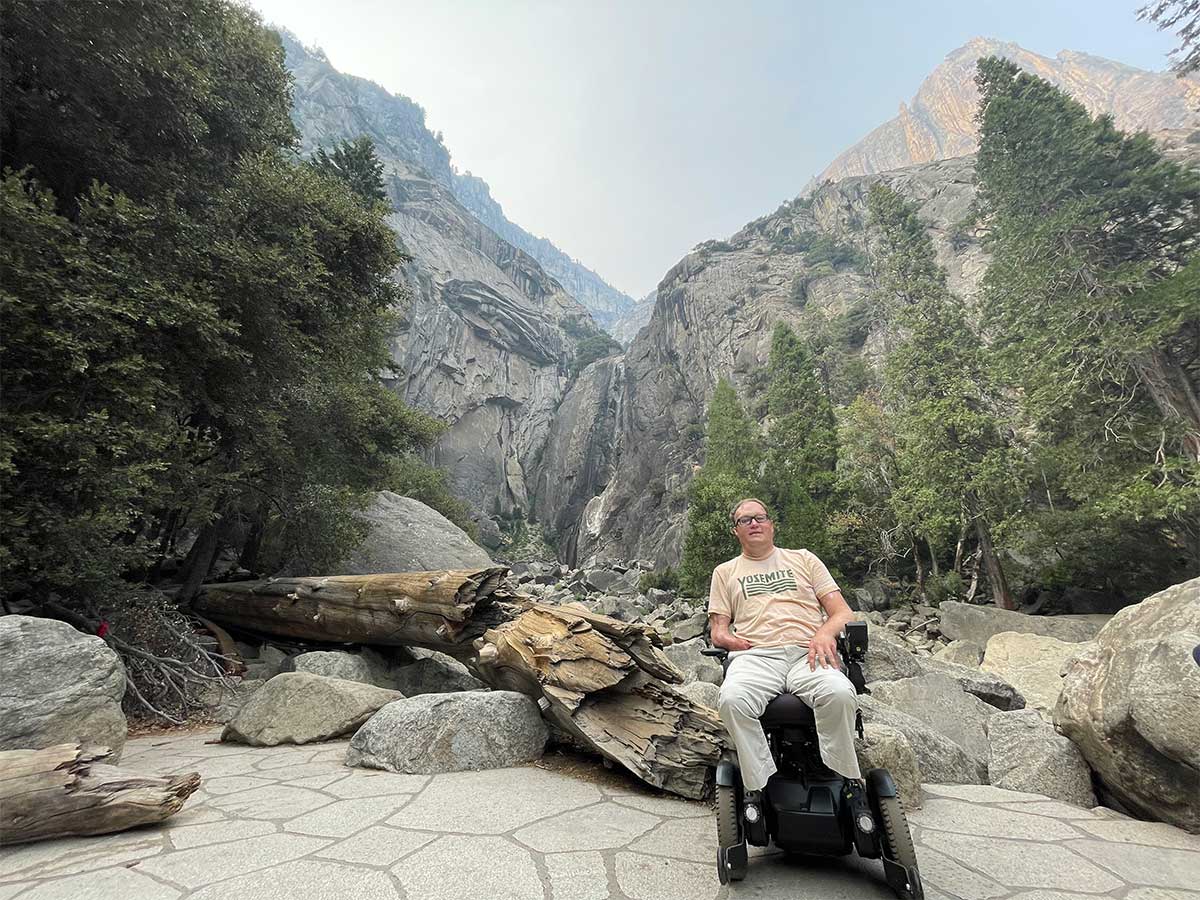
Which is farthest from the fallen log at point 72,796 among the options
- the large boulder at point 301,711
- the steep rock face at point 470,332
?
the steep rock face at point 470,332

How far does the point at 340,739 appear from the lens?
5.14 metres

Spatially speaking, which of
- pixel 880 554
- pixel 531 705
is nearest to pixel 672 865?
pixel 531 705

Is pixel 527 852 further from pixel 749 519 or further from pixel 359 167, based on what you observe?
pixel 359 167

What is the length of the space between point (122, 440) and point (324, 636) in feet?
12.6

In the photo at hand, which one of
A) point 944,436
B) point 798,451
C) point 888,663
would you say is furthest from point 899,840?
point 798,451

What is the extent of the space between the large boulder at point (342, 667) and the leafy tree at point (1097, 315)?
1578 cm

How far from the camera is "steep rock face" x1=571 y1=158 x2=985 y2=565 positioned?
46500 millimetres

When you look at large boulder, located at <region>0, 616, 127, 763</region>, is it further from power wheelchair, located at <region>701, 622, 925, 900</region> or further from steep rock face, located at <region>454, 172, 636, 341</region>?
steep rock face, located at <region>454, 172, 636, 341</region>

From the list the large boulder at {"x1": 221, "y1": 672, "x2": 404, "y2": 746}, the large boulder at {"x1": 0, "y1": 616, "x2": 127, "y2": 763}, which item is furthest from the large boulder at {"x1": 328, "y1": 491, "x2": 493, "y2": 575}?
the large boulder at {"x1": 0, "y1": 616, "x2": 127, "y2": 763}

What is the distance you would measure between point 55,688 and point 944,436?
70.6ft

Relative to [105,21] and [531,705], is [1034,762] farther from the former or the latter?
[105,21]

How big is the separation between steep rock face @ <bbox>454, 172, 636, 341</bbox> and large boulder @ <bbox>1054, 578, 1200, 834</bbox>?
13677 centimetres

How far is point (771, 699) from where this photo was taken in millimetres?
2387

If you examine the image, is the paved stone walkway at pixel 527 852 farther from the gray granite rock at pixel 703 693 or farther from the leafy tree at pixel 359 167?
the leafy tree at pixel 359 167
